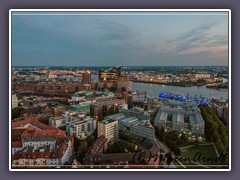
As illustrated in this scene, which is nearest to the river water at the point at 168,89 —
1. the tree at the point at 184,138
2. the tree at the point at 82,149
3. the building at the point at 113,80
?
the building at the point at 113,80

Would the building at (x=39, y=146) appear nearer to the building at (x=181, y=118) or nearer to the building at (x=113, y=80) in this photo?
the building at (x=113, y=80)

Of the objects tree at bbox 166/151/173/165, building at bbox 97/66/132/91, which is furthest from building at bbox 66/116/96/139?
tree at bbox 166/151/173/165

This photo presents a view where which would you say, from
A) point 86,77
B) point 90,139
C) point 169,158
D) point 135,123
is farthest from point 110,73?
point 169,158

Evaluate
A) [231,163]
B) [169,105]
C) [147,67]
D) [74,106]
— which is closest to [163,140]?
[169,105]

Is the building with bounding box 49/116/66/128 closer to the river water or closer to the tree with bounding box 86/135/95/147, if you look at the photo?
the tree with bounding box 86/135/95/147

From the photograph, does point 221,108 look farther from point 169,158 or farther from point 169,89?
point 169,158
